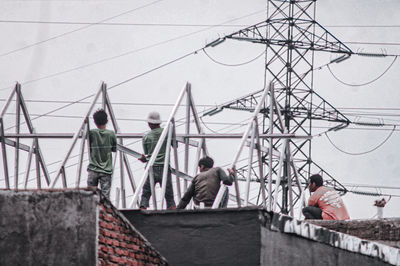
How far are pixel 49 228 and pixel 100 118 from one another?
335 centimetres

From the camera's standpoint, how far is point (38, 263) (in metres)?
8.04

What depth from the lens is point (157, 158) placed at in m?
11.8

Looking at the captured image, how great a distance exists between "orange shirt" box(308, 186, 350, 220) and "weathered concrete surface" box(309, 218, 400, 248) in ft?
1.13

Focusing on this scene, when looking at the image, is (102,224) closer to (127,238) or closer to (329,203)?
(127,238)

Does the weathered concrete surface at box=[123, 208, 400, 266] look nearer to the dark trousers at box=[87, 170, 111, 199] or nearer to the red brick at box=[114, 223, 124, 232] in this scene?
the dark trousers at box=[87, 170, 111, 199]

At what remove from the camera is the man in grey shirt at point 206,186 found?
11.0 meters

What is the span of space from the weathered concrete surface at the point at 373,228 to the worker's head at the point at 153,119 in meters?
2.67

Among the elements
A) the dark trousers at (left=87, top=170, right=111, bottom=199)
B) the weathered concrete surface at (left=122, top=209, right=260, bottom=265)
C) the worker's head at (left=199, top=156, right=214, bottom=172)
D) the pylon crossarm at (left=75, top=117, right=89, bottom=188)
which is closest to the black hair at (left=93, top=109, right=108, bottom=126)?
the dark trousers at (left=87, top=170, right=111, bottom=199)

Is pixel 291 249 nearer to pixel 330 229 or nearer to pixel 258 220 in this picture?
pixel 258 220

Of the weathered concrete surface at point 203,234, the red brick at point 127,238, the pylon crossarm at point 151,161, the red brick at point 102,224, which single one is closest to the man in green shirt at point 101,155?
the pylon crossarm at point 151,161

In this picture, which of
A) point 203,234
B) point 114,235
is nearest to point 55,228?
point 114,235

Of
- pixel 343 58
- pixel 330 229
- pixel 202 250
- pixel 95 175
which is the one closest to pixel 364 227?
pixel 330 229

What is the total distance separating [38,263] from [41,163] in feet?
20.6

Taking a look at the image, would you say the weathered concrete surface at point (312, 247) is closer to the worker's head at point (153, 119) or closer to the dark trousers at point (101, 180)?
the dark trousers at point (101, 180)
